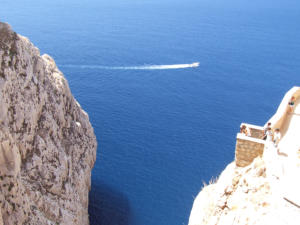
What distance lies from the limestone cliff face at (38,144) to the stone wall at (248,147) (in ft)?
37.3

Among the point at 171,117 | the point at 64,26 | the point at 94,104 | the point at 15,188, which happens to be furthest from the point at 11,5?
the point at 15,188

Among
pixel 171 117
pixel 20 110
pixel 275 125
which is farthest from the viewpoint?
pixel 171 117

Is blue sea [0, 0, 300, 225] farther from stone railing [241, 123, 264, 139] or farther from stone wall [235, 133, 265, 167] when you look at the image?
stone wall [235, 133, 265, 167]

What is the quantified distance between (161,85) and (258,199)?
48205 millimetres

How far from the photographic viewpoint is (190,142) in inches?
1766

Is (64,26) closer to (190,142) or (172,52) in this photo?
(172,52)

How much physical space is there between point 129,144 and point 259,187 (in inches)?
1243

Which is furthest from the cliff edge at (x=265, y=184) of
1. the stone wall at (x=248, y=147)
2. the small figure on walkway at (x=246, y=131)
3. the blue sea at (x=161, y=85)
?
the blue sea at (x=161, y=85)

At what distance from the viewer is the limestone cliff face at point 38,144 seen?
690 inches

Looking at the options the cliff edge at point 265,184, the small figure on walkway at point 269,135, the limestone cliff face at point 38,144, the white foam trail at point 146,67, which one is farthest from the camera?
the white foam trail at point 146,67

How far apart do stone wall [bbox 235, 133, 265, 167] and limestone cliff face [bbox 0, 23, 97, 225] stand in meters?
11.4

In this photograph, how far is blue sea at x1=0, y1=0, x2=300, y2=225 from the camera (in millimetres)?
37969

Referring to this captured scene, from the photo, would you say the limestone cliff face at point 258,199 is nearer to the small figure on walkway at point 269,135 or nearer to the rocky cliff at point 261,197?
the rocky cliff at point 261,197

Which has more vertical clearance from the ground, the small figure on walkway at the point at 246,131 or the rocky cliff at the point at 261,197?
the small figure on walkway at the point at 246,131
